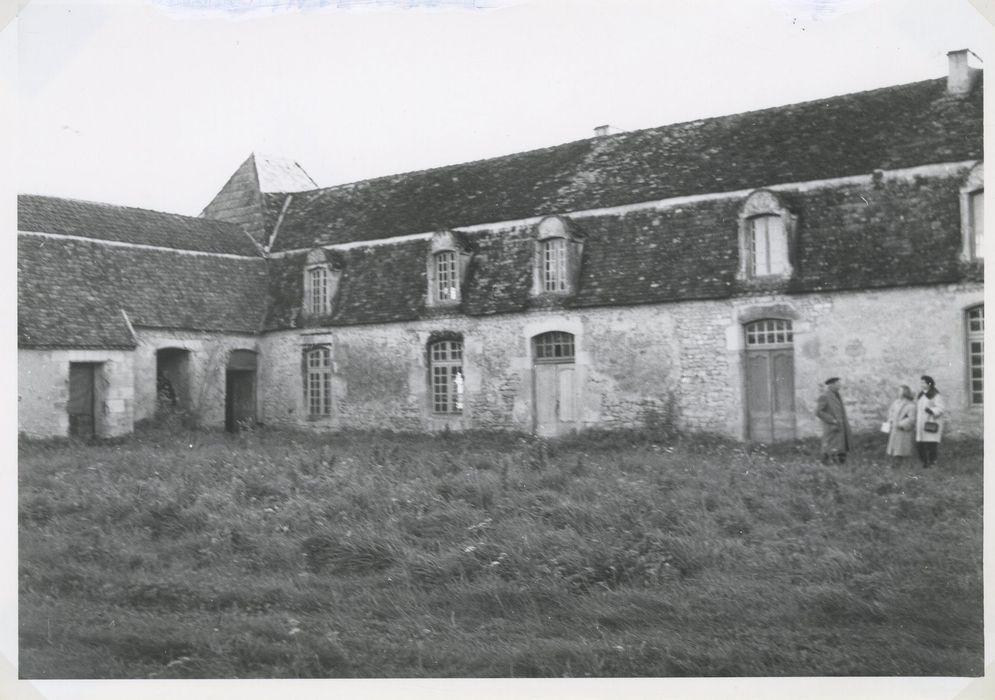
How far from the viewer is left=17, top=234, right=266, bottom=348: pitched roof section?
37.4 feet

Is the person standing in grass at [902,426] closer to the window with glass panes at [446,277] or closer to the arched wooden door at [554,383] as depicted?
the arched wooden door at [554,383]

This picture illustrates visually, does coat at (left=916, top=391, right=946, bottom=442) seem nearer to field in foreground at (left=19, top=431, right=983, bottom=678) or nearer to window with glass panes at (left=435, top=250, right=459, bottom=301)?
field in foreground at (left=19, top=431, right=983, bottom=678)

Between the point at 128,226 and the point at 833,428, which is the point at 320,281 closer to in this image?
the point at 128,226

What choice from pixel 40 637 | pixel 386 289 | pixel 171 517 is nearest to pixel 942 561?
pixel 171 517

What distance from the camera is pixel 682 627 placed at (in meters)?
7.07

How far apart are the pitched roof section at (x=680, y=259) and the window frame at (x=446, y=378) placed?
0.58 meters

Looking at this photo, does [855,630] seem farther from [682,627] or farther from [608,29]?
[608,29]

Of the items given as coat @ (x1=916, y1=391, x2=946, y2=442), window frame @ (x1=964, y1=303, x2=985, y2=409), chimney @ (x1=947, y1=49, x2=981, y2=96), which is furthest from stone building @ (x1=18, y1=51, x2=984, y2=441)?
chimney @ (x1=947, y1=49, x2=981, y2=96)

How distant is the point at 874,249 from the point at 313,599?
826 cm

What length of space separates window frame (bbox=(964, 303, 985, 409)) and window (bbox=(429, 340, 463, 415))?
24.4 ft

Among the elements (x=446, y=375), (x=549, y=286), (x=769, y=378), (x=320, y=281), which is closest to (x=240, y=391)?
(x=320, y=281)

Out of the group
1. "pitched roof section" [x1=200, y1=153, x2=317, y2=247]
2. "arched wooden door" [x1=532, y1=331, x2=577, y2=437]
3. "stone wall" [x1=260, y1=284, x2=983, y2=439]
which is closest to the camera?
"stone wall" [x1=260, y1=284, x2=983, y2=439]

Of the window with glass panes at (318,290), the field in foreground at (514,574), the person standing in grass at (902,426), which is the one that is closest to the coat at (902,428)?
the person standing in grass at (902,426)

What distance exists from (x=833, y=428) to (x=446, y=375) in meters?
6.30
